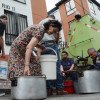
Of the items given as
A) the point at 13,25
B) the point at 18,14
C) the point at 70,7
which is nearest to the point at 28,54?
the point at 13,25

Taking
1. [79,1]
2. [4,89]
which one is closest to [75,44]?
[4,89]

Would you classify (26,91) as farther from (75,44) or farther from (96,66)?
(75,44)

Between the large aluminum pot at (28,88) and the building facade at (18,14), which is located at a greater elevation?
the building facade at (18,14)

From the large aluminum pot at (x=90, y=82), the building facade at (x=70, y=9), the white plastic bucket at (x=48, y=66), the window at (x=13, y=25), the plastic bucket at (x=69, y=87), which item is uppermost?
the building facade at (x=70, y=9)

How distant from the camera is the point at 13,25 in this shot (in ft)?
18.1

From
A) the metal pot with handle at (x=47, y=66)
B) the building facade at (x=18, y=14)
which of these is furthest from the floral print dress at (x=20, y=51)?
the building facade at (x=18, y=14)

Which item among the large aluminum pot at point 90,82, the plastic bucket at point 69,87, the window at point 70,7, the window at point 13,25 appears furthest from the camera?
the window at point 70,7

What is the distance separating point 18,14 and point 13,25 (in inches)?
26.3

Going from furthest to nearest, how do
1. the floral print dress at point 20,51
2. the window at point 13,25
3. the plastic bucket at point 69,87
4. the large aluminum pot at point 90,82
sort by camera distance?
the window at point 13,25, the plastic bucket at point 69,87, the large aluminum pot at point 90,82, the floral print dress at point 20,51

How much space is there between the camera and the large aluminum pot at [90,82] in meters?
2.22

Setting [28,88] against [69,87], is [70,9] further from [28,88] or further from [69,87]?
[28,88]

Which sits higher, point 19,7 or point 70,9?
point 70,9

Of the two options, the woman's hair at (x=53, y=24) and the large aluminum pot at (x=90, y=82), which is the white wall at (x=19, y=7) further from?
the large aluminum pot at (x=90, y=82)

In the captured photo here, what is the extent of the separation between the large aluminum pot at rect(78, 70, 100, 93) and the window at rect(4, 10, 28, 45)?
3.50 m
